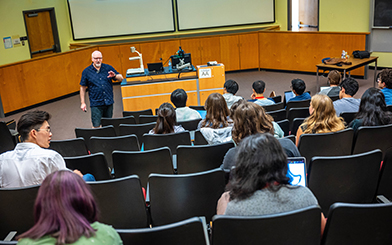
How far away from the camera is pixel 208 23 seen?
1152cm

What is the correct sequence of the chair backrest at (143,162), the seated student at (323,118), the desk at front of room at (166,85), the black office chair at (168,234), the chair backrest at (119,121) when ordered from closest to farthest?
the black office chair at (168,234) < the chair backrest at (143,162) < the seated student at (323,118) < the chair backrest at (119,121) < the desk at front of room at (166,85)

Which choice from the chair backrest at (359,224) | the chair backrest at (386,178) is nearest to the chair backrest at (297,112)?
the chair backrest at (386,178)

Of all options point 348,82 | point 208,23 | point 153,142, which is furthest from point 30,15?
point 348,82

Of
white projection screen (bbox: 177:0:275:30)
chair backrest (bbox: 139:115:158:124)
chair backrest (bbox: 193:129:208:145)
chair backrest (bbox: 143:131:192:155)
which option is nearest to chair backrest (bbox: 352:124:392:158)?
chair backrest (bbox: 193:129:208:145)

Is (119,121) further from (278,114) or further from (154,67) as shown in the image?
(154,67)


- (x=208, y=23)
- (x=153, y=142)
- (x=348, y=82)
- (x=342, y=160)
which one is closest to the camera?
(x=342, y=160)

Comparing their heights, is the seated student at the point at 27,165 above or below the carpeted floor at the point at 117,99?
above

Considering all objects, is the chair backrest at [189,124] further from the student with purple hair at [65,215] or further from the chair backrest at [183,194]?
the student with purple hair at [65,215]

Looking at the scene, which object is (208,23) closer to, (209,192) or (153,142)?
(153,142)

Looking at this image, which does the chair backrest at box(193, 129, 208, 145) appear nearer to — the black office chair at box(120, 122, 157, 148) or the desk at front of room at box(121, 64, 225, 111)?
the black office chair at box(120, 122, 157, 148)

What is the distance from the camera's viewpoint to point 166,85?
7348mm

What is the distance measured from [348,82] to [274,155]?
2.96 m

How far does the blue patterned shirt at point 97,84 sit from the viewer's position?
225 inches

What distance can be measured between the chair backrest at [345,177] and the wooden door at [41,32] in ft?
30.8
